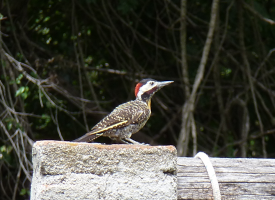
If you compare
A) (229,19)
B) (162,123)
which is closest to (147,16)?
(229,19)

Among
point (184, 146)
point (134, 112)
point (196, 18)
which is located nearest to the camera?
point (134, 112)

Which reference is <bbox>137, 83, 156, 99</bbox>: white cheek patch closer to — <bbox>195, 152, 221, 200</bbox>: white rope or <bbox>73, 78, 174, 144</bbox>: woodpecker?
<bbox>73, 78, 174, 144</bbox>: woodpecker

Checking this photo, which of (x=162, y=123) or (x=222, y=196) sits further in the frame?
(x=162, y=123)

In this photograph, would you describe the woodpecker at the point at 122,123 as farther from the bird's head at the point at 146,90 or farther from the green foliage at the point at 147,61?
the green foliage at the point at 147,61

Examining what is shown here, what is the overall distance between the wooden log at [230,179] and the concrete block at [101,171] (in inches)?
8.8

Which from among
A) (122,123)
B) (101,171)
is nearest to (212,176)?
(101,171)

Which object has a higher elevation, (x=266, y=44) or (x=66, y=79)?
(x=266, y=44)

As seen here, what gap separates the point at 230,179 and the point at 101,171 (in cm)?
73

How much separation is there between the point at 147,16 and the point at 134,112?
121 inches

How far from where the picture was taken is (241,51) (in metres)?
5.68

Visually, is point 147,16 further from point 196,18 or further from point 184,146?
point 184,146

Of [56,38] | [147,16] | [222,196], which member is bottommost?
[222,196]

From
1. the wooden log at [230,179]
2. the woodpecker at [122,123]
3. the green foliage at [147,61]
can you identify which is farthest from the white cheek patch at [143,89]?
the green foliage at [147,61]

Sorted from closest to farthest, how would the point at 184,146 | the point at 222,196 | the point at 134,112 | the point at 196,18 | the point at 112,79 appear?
the point at 222,196 < the point at 134,112 < the point at 184,146 < the point at 196,18 < the point at 112,79
